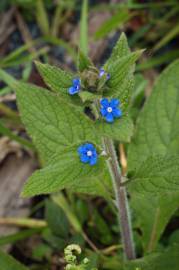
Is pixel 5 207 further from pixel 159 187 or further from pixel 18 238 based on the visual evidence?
pixel 159 187

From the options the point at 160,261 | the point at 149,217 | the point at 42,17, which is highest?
the point at 42,17

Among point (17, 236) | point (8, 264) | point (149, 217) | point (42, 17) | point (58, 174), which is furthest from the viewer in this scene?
point (42, 17)

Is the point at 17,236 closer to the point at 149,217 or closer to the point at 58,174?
the point at 149,217

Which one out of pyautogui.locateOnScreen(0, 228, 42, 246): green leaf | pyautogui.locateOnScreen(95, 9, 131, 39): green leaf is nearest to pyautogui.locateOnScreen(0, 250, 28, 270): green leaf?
pyautogui.locateOnScreen(0, 228, 42, 246): green leaf

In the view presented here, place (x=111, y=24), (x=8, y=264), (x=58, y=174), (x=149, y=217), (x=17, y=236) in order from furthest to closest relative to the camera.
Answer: (x=111, y=24), (x=17, y=236), (x=149, y=217), (x=8, y=264), (x=58, y=174)

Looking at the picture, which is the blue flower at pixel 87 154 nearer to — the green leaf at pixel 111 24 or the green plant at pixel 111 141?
the green plant at pixel 111 141

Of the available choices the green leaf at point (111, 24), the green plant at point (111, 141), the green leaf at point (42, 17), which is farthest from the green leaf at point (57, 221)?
the green leaf at point (42, 17)

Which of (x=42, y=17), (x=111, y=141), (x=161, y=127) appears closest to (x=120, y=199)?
(x=111, y=141)
